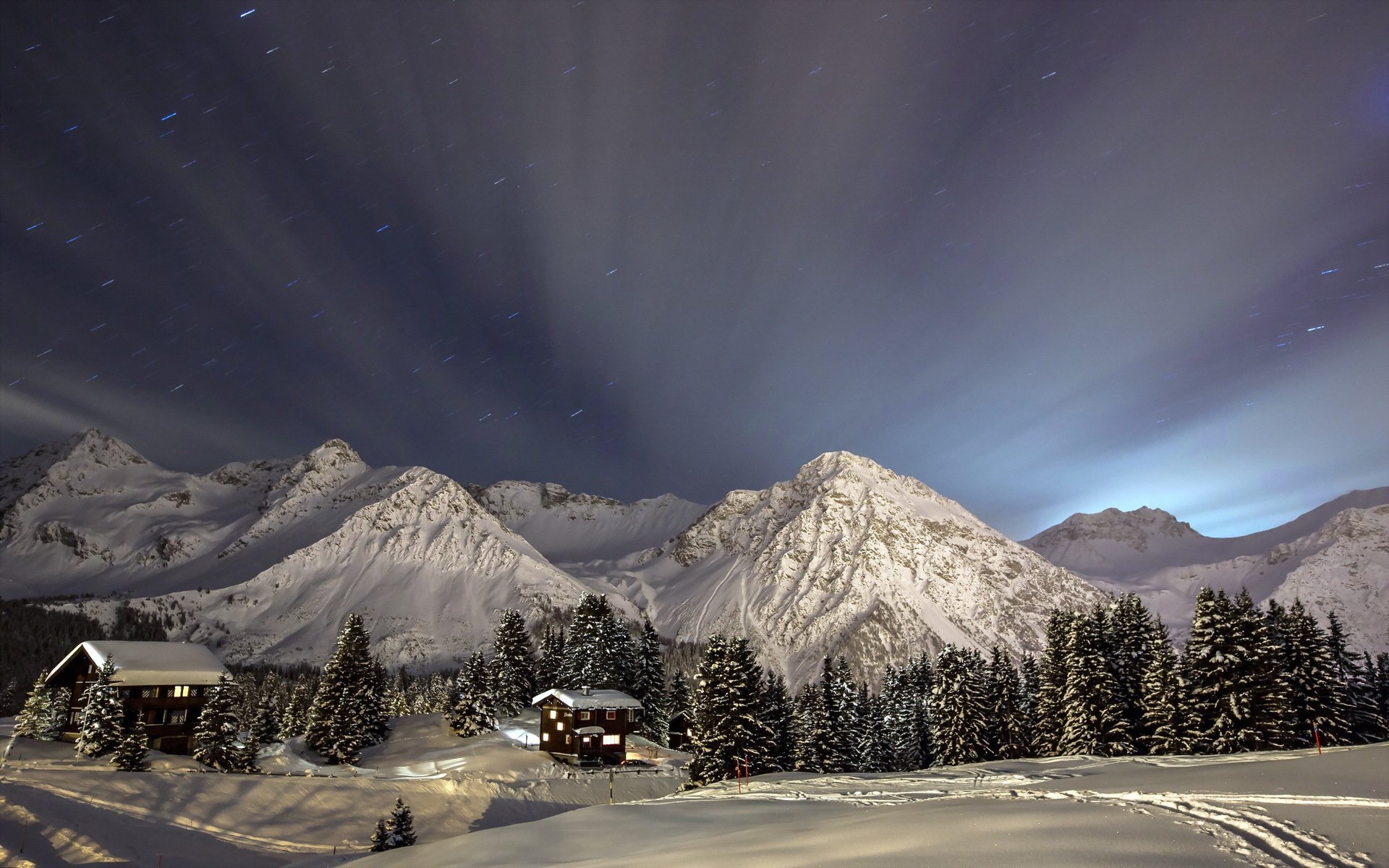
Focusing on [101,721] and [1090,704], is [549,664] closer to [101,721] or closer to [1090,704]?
[101,721]

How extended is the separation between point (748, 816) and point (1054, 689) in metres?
37.2

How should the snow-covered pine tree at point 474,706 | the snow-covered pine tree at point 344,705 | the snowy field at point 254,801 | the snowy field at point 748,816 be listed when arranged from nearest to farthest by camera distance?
the snowy field at point 748,816
the snowy field at point 254,801
the snow-covered pine tree at point 344,705
the snow-covered pine tree at point 474,706

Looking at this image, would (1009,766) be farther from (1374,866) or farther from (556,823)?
(1374,866)

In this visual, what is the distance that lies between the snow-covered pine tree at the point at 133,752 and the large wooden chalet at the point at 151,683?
1263 cm

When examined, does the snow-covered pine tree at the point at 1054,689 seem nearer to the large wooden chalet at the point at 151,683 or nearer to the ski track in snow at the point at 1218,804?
the ski track in snow at the point at 1218,804

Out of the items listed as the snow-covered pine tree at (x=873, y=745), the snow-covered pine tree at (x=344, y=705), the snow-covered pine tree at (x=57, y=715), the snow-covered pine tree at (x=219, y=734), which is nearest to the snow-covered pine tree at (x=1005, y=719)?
the snow-covered pine tree at (x=873, y=745)

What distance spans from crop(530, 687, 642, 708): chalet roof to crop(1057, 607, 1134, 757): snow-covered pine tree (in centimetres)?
3328

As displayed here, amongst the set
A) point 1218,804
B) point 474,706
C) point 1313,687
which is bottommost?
point 474,706

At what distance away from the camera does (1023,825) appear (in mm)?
11445

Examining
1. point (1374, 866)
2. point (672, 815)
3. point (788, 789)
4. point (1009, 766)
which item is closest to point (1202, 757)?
point (1009, 766)

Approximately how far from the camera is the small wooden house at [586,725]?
59156 millimetres

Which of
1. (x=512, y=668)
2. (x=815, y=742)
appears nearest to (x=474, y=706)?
(x=512, y=668)

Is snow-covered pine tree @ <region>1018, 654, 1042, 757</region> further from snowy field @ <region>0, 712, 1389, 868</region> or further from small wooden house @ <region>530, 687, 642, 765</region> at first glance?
small wooden house @ <region>530, 687, 642, 765</region>

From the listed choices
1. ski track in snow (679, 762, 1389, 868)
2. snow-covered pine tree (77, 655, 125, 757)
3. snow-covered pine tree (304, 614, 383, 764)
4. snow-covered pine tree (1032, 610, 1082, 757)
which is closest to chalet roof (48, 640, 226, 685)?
snow-covered pine tree (304, 614, 383, 764)
